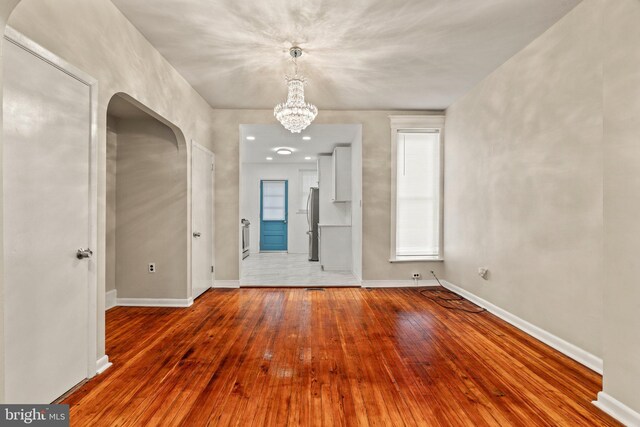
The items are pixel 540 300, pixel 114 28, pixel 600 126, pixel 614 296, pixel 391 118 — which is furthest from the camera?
pixel 391 118

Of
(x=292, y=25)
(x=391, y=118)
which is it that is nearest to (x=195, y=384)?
(x=292, y=25)

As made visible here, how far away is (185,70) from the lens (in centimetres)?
341

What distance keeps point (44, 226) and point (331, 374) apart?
1.97 m

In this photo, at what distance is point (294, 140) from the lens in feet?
19.7

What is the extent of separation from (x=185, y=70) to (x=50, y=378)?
→ 3.00 m

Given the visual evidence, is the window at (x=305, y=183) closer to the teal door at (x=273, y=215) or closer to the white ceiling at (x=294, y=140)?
the teal door at (x=273, y=215)

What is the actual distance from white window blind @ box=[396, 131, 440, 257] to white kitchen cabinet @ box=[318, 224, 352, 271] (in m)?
1.49

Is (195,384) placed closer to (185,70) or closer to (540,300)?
(540,300)

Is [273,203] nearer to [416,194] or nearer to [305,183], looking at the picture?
[305,183]

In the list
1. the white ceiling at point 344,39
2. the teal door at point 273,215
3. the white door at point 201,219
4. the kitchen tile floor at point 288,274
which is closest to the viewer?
the white ceiling at point 344,39

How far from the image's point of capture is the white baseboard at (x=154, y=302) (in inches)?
147

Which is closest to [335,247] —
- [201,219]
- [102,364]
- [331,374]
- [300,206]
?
[201,219]

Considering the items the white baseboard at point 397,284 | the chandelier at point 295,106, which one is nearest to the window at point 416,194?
the white baseboard at point 397,284

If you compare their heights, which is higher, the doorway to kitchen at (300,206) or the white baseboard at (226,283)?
the doorway to kitchen at (300,206)
